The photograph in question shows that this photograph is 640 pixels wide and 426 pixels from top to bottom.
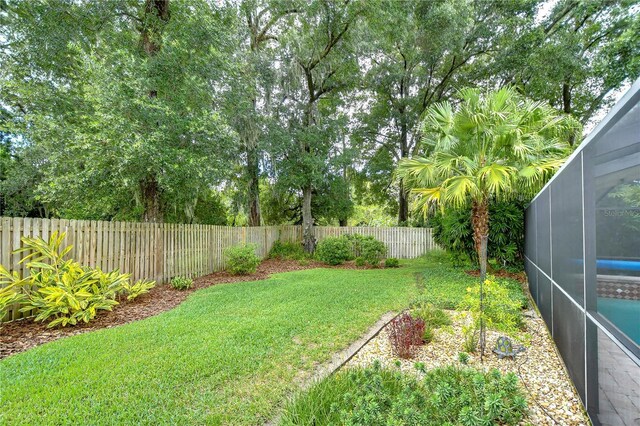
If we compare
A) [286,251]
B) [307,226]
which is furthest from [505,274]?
[286,251]

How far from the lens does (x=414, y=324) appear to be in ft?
10.7

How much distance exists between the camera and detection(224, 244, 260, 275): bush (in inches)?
Answer: 311

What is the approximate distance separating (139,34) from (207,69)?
207 cm

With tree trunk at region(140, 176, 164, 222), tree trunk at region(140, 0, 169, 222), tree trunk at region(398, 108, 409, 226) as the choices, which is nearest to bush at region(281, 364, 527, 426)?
tree trunk at region(140, 0, 169, 222)

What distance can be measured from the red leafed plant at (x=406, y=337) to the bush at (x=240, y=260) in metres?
5.41

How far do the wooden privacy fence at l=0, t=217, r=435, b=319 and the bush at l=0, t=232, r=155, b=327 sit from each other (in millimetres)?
159

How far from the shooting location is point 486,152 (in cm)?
581

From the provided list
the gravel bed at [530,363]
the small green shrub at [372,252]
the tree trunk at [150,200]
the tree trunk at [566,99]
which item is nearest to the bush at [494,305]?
the gravel bed at [530,363]

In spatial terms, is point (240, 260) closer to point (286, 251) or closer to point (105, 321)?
point (105, 321)

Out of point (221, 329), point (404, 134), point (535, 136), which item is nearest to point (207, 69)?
point (221, 329)

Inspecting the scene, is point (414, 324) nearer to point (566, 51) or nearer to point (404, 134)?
point (566, 51)

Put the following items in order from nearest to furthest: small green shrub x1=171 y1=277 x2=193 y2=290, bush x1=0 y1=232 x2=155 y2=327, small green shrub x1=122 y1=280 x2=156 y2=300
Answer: bush x1=0 y1=232 x2=155 y2=327
small green shrub x1=122 y1=280 x2=156 y2=300
small green shrub x1=171 y1=277 x2=193 y2=290

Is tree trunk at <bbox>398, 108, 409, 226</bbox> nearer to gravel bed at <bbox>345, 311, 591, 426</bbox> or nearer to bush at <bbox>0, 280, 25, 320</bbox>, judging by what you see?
gravel bed at <bbox>345, 311, 591, 426</bbox>

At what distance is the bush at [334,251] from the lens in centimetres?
1052
